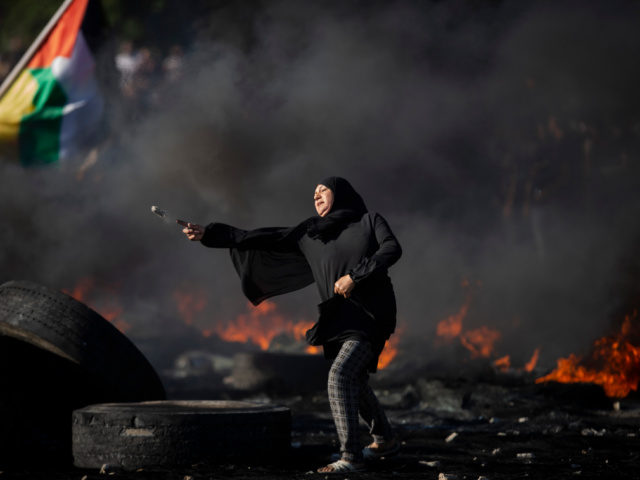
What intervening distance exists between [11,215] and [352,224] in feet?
62.4

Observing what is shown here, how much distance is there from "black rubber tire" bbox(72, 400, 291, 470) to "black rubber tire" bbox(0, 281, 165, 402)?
0.35m

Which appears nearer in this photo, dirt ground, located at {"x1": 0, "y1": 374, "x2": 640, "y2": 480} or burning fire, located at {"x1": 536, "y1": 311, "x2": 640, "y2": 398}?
dirt ground, located at {"x1": 0, "y1": 374, "x2": 640, "y2": 480}

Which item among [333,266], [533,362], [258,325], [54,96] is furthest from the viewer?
[258,325]

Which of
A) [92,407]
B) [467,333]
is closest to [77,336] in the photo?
[92,407]

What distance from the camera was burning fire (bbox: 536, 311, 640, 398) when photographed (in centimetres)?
873

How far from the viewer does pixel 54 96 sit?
994cm

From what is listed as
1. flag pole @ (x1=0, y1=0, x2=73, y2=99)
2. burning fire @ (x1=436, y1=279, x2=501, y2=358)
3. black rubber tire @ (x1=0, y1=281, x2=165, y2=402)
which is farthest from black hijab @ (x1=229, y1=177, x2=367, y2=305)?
burning fire @ (x1=436, y1=279, x2=501, y2=358)

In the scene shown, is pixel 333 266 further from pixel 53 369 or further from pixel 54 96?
pixel 54 96

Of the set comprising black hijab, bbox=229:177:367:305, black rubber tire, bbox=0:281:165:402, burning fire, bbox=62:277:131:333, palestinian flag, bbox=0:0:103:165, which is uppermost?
palestinian flag, bbox=0:0:103:165

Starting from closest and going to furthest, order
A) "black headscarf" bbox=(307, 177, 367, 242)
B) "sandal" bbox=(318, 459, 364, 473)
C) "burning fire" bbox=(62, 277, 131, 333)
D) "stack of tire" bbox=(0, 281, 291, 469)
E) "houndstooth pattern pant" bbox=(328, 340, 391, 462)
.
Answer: "sandal" bbox=(318, 459, 364, 473) < "houndstooth pattern pant" bbox=(328, 340, 391, 462) < "stack of tire" bbox=(0, 281, 291, 469) < "black headscarf" bbox=(307, 177, 367, 242) < "burning fire" bbox=(62, 277, 131, 333)

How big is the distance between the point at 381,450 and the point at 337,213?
1400mm

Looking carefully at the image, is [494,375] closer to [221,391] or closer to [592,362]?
[592,362]

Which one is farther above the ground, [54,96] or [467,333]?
[54,96]

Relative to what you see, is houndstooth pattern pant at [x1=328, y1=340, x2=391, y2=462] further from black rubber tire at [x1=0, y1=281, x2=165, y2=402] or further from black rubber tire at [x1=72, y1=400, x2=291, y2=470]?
black rubber tire at [x1=0, y1=281, x2=165, y2=402]
